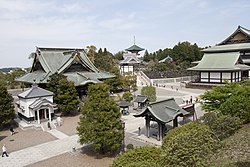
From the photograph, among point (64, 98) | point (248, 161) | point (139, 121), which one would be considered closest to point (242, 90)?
point (248, 161)

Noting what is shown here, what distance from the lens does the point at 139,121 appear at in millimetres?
23750

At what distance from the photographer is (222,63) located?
4206 cm

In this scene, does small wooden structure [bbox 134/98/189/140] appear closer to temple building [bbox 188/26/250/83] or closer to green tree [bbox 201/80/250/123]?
green tree [bbox 201/80/250/123]

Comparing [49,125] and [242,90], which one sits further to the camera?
[49,125]

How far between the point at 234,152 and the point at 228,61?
3378 cm

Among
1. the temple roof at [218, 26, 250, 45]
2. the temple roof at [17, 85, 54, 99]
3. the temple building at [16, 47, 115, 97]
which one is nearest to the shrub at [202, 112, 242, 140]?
the temple roof at [17, 85, 54, 99]

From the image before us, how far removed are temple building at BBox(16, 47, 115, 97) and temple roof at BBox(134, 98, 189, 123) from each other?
593 inches

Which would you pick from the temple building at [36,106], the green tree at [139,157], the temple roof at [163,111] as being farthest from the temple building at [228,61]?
the green tree at [139,157]

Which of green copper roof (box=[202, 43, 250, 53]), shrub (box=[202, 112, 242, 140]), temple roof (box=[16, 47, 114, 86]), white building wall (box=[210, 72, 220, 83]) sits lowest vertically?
shrub (box=[202, 112, 242, 140])

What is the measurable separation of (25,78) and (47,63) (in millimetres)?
4317

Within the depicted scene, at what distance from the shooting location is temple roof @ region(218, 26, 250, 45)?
45.5 metres

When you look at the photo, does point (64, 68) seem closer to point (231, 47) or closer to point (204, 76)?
point (204, 76)

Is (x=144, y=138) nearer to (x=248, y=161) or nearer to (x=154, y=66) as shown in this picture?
(x=248, y=161)

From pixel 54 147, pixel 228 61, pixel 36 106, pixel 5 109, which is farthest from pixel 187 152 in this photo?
pixel 228 61
